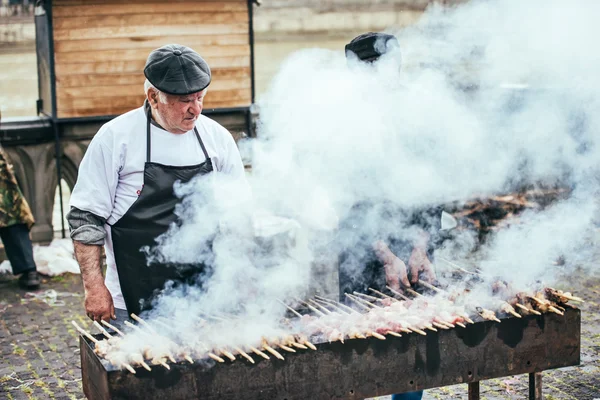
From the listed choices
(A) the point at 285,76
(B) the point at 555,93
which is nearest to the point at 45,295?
(A) the point at 285,76

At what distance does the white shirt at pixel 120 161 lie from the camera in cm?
365

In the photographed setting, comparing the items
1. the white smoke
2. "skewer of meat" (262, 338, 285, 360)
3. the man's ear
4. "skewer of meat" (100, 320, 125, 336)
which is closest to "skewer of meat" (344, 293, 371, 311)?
the white smoke

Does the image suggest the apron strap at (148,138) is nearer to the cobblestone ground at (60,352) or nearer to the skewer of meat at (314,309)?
the skewer of meat at (314,309)

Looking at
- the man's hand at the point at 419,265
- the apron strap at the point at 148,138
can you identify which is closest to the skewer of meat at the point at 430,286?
the man's hand at the point at 419,265

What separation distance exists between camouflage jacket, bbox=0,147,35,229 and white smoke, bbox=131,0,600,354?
232 centimetres

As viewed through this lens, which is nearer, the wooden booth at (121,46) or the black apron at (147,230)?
the black apron at (147,230)

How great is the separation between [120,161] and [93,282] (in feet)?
1.98

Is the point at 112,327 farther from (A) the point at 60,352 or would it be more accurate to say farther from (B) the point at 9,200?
(B) the point at 9,200

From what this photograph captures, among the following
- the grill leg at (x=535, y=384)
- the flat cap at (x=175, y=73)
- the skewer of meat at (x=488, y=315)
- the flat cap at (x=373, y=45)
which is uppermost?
the flat cap at (x=373, y=45)

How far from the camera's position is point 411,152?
14.7 ft

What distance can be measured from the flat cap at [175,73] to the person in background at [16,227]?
14.1 feet

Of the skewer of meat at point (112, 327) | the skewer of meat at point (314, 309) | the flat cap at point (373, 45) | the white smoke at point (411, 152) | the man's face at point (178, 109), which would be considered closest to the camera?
the skewer of meat at point (112, 327)

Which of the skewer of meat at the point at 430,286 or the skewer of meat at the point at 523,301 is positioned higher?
the skewer of meat at the point at 523,301

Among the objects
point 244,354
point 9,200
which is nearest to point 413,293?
point 244,354
